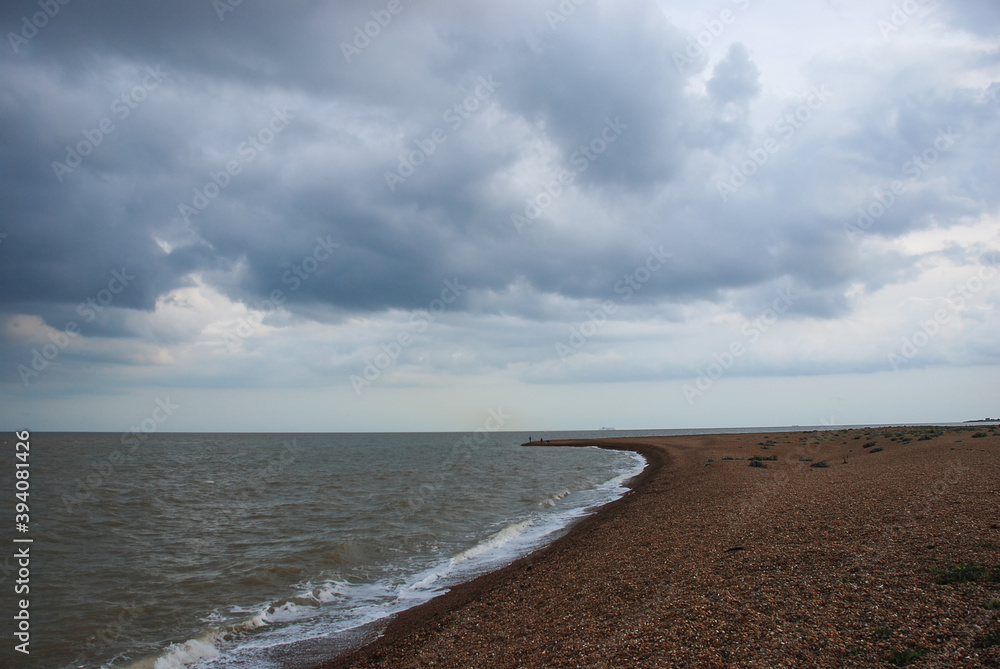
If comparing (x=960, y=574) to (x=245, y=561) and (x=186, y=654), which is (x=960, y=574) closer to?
(x=186, y=654)

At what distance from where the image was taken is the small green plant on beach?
243 inches

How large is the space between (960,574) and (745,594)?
3.21 meters

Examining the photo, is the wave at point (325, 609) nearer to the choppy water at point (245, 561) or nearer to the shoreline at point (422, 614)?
the choppy water at point (245, 561)

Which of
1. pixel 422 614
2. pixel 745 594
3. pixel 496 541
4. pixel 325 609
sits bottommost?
pixel 496 541

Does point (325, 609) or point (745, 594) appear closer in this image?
point (745, 594)

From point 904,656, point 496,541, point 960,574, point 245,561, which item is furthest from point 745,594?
point 245,561

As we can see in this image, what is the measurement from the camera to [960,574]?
320 inches

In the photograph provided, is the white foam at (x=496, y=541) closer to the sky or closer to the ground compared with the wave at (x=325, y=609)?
closer to the ground

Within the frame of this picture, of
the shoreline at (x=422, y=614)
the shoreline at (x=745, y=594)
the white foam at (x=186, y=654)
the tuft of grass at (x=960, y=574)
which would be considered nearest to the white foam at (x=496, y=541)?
the shoreline at (x=422, y=614)

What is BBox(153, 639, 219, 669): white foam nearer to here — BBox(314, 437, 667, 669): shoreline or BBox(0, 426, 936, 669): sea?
BBox(0, 426, 936, 669): sea

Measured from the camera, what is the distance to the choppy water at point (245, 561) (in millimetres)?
11703

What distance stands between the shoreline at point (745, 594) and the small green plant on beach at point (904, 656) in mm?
32

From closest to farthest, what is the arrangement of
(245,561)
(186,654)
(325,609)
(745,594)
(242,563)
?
(745,594) → (186,654) → (325,609) → (242,563) → (245,561)

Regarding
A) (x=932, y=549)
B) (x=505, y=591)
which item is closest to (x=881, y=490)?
(x=932, y=549)
